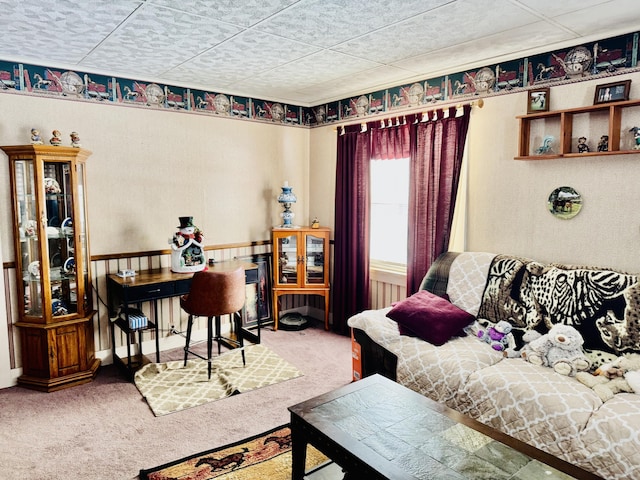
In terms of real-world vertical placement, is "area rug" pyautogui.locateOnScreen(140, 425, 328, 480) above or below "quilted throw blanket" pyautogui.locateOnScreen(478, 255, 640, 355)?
below

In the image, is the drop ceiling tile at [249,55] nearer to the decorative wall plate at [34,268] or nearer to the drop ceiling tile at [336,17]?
the drop ceiling tile at [336,17]

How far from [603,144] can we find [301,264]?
2.95 m

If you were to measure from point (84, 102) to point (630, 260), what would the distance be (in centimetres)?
420

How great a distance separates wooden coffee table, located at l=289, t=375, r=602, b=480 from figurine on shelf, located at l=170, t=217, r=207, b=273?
2226mm

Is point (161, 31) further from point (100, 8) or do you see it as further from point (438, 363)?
point (438, 363)

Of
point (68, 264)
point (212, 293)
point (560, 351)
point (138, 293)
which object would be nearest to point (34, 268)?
point (68, 264)

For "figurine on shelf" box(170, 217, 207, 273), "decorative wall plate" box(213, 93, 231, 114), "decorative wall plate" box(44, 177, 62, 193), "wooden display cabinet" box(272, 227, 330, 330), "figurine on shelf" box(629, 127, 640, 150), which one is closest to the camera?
"figurine on shelf" box(629, 127, 640, 150)

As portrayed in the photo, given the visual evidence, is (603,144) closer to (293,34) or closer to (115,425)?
(293,34)

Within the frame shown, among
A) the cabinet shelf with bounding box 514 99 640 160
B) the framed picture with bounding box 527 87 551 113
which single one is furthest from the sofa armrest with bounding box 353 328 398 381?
the framed picture with bounding box 527 87 551 113

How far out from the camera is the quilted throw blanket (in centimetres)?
266

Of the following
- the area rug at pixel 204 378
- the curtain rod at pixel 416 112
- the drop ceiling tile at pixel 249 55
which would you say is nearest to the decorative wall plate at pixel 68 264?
the area rug at pixel 204 378

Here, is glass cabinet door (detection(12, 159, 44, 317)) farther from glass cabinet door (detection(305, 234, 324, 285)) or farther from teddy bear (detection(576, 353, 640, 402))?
teddy bear (detection(576, 353, 640, 402))

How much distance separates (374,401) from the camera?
7.46 ft

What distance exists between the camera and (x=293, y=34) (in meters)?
2.87
